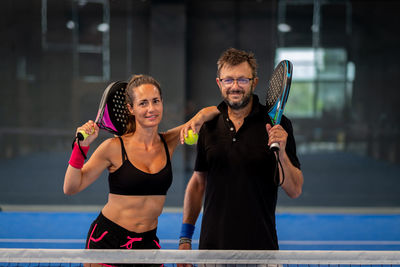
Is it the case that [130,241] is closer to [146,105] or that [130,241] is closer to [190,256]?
[190,256]

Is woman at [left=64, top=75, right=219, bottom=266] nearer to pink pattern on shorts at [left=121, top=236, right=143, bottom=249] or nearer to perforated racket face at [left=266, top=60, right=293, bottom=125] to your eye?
pink pattern on shorts at [left=121, top=236, right=143, bottom=249]

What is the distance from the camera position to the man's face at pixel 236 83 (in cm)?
208

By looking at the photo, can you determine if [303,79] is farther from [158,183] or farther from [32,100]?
[158,183]

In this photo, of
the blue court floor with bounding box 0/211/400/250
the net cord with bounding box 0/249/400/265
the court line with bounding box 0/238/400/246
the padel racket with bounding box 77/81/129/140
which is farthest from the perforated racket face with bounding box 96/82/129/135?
the court line with bounding box 0/238/400/246

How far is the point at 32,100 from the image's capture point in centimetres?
808

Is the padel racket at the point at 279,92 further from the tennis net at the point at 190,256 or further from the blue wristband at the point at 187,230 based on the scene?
the blue wristband at the point at 187,230

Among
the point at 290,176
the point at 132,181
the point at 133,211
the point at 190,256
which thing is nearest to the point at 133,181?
the point at 132,181

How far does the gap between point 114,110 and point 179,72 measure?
578cm

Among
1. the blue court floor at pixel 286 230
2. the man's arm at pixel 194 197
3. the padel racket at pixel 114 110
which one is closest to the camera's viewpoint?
the padel racket at pixel 114 110

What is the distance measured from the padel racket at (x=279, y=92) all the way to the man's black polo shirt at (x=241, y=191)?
0.52 ft

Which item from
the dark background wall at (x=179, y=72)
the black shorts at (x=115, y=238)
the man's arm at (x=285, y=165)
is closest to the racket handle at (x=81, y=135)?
the black shorts at (x=115, y=238)

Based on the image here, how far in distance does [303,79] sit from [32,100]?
220 inches

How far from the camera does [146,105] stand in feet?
7.04

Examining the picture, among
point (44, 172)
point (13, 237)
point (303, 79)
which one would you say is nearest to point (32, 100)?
point (44, 172)
